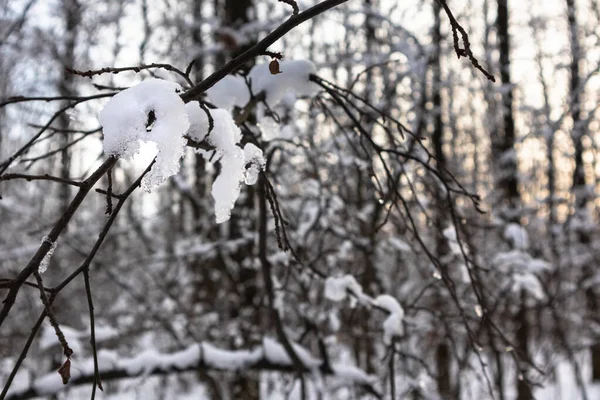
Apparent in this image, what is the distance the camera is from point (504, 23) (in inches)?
356

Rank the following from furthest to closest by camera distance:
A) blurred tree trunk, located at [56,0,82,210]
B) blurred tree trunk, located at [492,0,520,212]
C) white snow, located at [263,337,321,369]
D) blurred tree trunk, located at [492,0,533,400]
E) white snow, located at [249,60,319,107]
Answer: blurred tree trunk, located at [492,0,520,212]
blurred tree trunk, located at [492,0,533,400]
blurred tree trunk, located at [56,0,82,210]
white snow, located at [263,337,321,369]
white snow, located at [249,60,319,107]

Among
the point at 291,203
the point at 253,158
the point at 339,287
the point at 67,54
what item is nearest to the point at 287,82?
the point at 253,158

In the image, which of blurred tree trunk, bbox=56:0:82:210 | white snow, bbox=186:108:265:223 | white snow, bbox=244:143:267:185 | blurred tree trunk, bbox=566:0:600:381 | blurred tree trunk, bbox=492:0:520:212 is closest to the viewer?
white snow, bbox=186:108:265:223

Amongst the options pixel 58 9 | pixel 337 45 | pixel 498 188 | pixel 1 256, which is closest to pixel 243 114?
pixel 1 256

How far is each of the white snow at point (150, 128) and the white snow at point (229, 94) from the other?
0.77 meters

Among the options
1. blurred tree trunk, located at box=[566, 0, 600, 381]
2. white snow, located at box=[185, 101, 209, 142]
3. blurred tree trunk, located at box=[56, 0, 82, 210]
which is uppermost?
blurred tree trunk, located at box=[56, 0, 82, 210]

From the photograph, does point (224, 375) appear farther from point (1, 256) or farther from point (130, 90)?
point (130, 90)

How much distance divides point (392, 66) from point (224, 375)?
13.6 feet

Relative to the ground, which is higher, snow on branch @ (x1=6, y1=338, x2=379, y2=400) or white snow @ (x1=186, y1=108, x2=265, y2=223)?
white snow @ (x1=186, y1=108, x2=265, y2=223)

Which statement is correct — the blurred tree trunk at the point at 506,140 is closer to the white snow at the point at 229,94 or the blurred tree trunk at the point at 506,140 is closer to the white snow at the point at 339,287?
the white snow at the point at 339,287

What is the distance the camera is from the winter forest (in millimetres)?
1021

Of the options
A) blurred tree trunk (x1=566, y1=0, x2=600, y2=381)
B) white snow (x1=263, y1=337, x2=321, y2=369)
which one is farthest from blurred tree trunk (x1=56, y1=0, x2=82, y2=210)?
blurred tree trunk (x1=566, y1=0, x2=600, y2=381)

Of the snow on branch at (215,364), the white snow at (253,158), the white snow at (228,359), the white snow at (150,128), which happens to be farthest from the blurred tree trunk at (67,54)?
the white snow at (150,128)

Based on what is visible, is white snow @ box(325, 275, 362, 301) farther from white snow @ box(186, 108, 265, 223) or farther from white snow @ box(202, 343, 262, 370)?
white snow @ box(186, 108, 265, 223)
